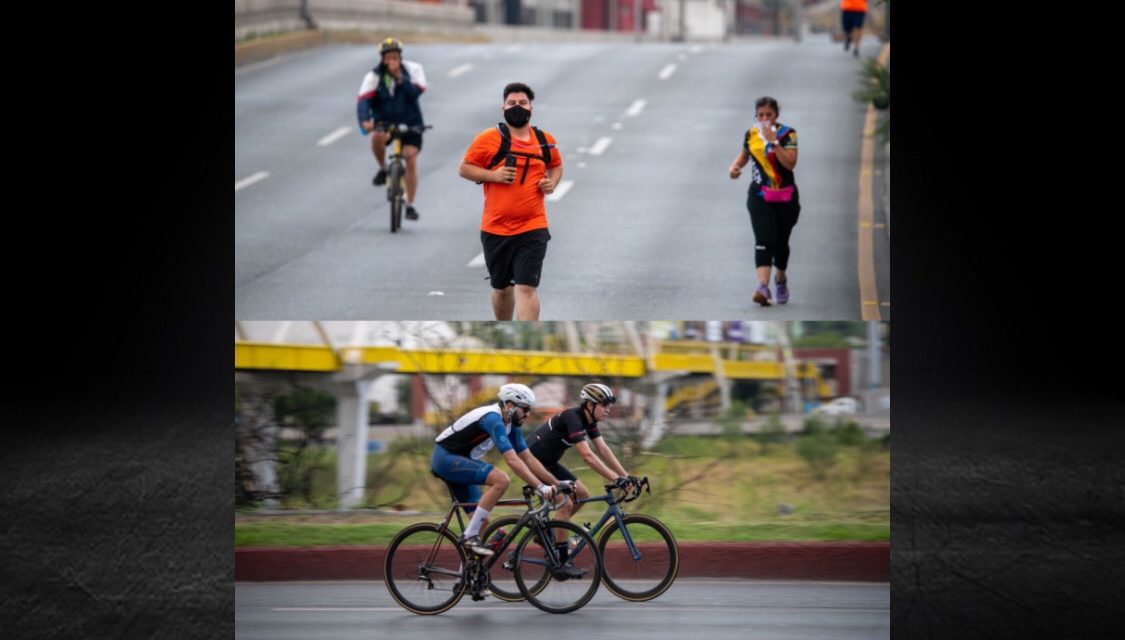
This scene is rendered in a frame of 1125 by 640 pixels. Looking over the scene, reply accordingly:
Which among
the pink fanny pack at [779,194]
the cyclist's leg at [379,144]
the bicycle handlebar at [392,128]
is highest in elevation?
the bicycle handlebar at [392,128]

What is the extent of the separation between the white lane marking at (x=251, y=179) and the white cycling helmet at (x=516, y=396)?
364 inches

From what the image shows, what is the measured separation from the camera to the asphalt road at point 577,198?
13.4 meters

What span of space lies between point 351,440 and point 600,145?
10.3 metres

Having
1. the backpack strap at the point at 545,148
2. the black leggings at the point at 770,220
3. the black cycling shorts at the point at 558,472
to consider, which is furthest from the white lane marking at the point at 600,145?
the black cycling shorts at the point at 558,472

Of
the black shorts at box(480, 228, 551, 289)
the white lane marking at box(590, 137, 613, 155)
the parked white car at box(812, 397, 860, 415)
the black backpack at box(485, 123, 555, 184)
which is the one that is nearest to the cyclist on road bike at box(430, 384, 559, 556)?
the black shorts at box(480, 228, 551, 289)

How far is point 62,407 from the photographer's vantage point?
46.9 ft

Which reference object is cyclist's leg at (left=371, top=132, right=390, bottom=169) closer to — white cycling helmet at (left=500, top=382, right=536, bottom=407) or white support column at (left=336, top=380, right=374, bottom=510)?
white support column at (left=336, top=380, right=374, bottom=510)

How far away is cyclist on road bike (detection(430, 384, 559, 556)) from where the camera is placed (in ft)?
30.8

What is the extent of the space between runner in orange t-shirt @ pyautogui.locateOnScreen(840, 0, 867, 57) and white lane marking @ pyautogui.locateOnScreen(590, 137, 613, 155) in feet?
24.7

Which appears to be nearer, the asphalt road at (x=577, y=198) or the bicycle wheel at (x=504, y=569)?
the bicycle wheel at (x=504, y=569)

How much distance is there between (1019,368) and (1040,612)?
13.0 feet

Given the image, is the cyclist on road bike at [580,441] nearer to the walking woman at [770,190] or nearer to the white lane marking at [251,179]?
the walking woman at [770,190]

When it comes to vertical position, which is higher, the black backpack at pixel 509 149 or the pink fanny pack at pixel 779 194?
the black backpack at pixel 509 149

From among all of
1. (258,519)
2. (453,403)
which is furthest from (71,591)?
(453,403)
